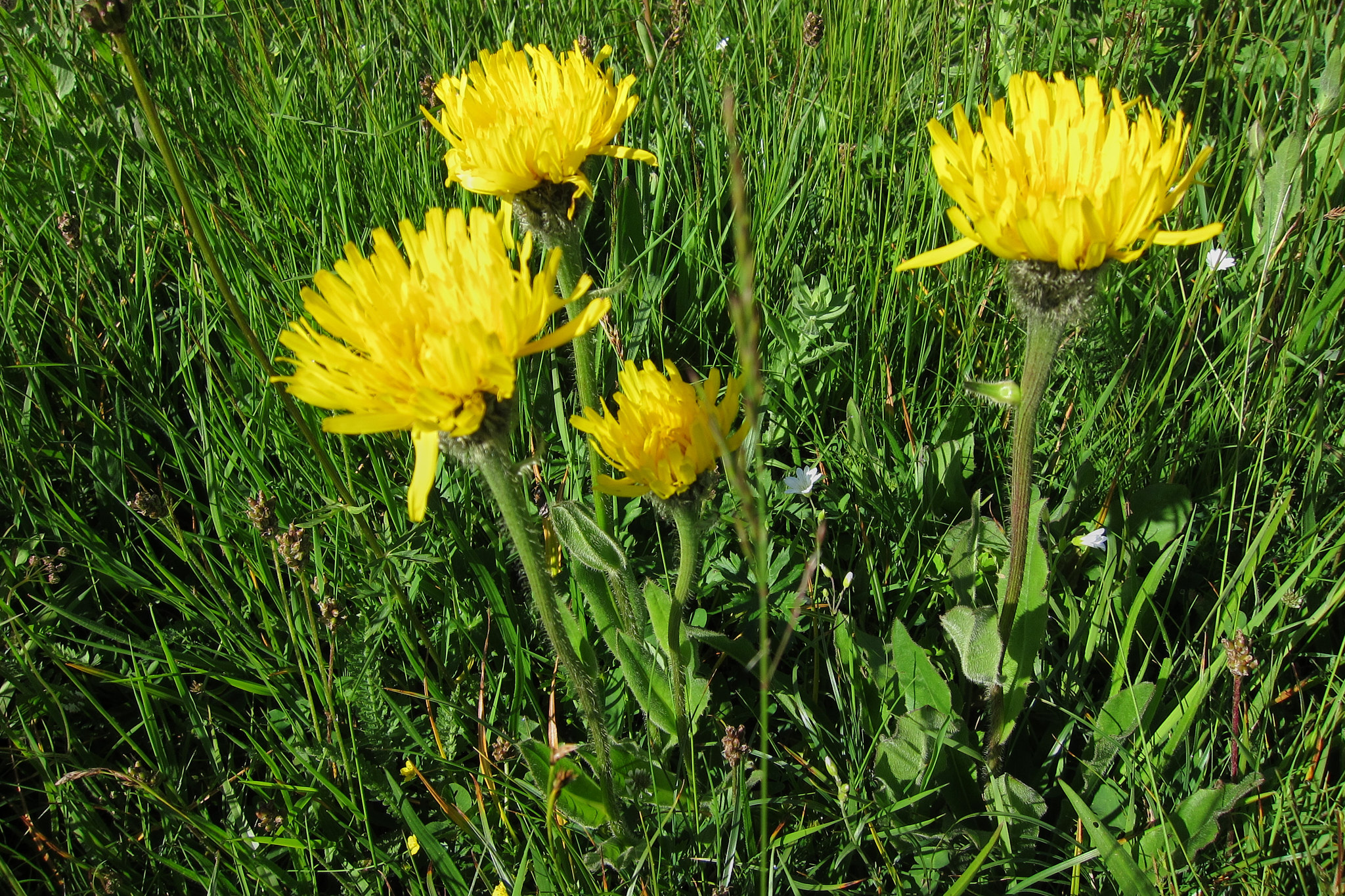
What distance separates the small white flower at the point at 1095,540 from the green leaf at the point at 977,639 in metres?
0.42

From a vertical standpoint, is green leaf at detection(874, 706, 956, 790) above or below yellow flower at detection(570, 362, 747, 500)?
below

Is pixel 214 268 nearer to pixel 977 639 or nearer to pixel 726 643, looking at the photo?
pixel 726 643

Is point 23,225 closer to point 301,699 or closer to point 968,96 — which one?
point 301,699

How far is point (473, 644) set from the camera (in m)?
1.98

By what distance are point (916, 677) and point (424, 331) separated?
4.28 ft

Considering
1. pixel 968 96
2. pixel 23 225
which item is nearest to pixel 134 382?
pixel 23 225

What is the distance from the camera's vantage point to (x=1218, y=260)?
2410mm

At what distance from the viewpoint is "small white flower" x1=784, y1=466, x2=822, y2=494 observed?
213 cm

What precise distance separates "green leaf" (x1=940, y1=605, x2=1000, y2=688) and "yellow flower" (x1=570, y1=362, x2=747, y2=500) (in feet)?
2.07

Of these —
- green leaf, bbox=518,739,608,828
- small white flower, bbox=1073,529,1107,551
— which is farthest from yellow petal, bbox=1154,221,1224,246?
green leaf, bbox=518,739,608,828

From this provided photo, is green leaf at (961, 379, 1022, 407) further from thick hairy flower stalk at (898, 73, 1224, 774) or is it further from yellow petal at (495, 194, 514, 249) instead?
yellow petal at (495, 194, 514, 249)

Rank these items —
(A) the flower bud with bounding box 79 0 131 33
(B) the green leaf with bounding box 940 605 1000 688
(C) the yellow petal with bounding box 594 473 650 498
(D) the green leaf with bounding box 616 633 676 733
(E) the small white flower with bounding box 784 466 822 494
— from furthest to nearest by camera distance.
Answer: (E) the small white flower with bounding box 784 466 822 494 < (D) the green leaf with bounding box 616 633 676 733 < (B) the green leaf with bounding box 940 605 1000 688 < (C) the yellow petal with bounding box 594 473 650 498 < (A) the flower bud with bounding box 79 0 131 33

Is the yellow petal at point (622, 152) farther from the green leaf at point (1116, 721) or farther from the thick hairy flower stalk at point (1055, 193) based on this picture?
the green leaf at point (1116, 721)

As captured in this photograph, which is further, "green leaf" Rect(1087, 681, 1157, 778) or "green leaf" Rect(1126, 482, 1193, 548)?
"green leaf" Rect(1126, 482, 1193, 548)
